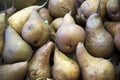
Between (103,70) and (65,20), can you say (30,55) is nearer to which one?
(65,20)

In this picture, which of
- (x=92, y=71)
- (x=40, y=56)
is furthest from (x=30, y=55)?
(x=92, y=71)

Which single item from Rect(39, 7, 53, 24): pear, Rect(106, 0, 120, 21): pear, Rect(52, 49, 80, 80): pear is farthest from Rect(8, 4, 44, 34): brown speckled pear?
Rect(106, 0, 120, 21): pear

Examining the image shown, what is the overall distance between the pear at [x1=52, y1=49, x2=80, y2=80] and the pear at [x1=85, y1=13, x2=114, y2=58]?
99 mm

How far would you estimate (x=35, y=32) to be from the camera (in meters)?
1.16

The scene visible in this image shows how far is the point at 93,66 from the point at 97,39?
0.14m

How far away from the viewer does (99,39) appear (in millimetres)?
1139

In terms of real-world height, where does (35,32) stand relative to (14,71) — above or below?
above

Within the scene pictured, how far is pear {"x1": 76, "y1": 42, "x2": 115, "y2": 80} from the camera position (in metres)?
1.03

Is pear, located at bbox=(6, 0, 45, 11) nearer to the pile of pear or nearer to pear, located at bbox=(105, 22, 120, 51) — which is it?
the pile of pear

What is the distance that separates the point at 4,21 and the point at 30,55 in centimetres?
20

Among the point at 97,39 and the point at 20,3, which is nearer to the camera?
the point at 97,39

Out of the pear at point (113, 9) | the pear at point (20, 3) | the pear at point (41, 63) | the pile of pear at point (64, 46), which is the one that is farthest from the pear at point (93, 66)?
the pear at point (20, 3)

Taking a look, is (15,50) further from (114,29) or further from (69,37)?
(114,29)

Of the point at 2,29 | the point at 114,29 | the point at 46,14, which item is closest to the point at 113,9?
the point at 114,29
